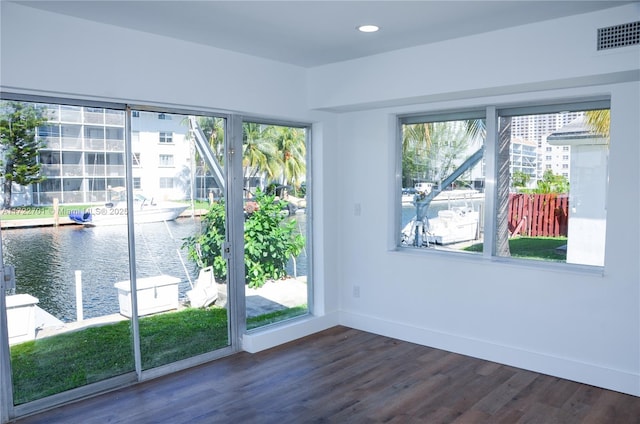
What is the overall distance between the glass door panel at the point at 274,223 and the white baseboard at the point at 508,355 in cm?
78

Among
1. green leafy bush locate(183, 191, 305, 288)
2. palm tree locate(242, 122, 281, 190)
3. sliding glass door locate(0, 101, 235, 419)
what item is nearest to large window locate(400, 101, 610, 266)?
green leafy bush locate(183, 191, 305, 288)

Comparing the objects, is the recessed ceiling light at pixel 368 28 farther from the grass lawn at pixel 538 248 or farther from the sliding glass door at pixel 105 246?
the grass lawn at pixel 538 248

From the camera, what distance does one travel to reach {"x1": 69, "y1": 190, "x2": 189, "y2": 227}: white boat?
11.6 ft

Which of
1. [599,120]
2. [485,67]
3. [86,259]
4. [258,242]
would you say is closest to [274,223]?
[258,242]

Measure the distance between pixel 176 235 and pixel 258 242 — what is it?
0.85 m

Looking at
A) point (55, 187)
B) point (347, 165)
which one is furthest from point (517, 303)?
point (55, 187)

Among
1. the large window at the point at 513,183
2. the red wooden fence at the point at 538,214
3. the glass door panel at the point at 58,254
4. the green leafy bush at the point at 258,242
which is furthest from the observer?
the green leafy bush at the point at 258,242

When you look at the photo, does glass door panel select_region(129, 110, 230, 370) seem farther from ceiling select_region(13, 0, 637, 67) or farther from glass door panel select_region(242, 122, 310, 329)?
ceiling select_region(13, 0, 637, 67)

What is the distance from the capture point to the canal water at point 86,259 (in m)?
3.29

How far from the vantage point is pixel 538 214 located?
13.4ft

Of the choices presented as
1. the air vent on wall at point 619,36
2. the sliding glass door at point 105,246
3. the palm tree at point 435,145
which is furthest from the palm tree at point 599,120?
the sliding glass door at point 105,246

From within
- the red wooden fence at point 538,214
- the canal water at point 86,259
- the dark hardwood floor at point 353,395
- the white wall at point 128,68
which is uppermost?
the white wall at point 128,68

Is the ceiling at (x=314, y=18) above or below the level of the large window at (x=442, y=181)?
above

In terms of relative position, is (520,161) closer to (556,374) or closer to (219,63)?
(556,374)
